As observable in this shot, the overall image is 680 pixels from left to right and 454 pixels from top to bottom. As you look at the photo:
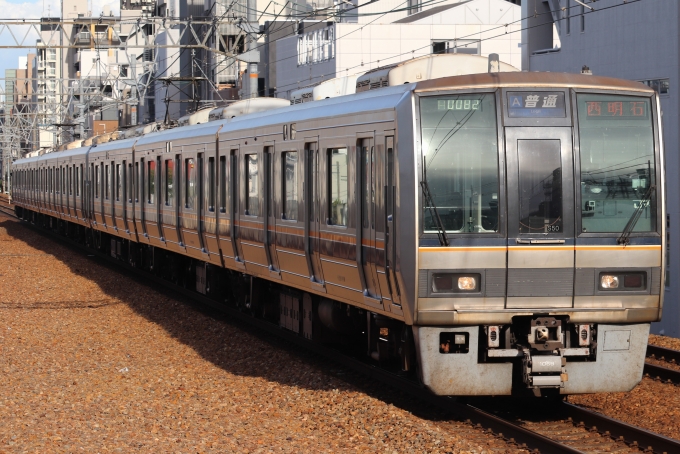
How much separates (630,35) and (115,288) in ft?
39.2

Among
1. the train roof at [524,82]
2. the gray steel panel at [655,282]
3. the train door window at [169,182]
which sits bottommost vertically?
the gray steel panel at [655,282]

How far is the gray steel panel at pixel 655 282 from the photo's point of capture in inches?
357

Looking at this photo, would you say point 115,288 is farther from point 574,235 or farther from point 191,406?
point 574,235

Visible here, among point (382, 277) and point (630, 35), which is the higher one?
point (630, 35)

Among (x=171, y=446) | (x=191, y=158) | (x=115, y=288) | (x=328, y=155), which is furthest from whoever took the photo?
(x=115, y=288)

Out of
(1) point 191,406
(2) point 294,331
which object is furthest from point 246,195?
(1) point 191,406

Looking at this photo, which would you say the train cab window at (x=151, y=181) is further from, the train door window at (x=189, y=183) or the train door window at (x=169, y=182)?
the train door window at (x=189, y=183)

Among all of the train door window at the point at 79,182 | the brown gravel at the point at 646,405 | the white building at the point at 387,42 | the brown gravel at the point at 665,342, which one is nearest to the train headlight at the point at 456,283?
the brown gravel at the point at 646,405

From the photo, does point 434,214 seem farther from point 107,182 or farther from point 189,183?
point 107,182

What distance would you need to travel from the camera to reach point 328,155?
36.3 feet

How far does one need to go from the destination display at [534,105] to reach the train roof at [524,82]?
0.28ft

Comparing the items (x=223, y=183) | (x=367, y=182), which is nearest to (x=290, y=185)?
(x=367, y=182)

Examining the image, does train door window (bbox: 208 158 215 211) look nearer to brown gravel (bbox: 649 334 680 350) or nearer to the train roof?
brown gravel (bbox: 649 334 680 350)

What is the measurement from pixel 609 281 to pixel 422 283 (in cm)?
155
